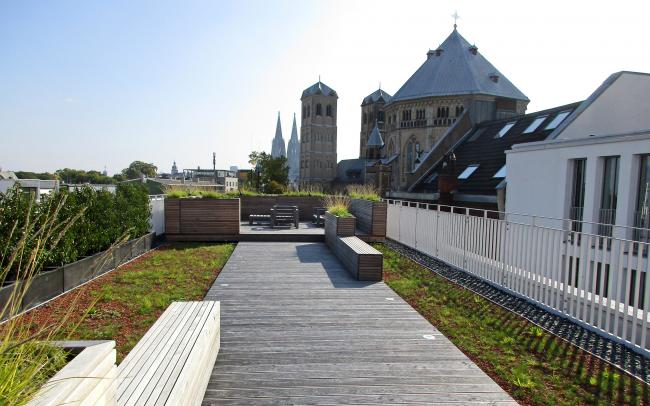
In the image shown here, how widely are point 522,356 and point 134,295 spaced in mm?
5214

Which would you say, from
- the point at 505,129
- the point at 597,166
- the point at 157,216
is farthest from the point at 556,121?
the point at 157,216

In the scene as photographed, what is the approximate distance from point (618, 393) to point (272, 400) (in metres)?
2.88

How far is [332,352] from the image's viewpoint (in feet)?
13.9

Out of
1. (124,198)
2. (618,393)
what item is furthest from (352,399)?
(124,198)

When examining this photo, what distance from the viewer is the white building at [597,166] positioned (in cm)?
977

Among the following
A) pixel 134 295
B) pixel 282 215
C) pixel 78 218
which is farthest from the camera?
pixel 282 215

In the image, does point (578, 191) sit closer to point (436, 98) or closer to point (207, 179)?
point (436, 98)

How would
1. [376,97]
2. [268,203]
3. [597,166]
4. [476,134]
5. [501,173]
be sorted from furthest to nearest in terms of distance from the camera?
[376,97] → [476,134] → [501,173] → [268,203] → [597,166]

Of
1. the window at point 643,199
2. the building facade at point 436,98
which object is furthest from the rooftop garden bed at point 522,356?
the building facade at point 436,98

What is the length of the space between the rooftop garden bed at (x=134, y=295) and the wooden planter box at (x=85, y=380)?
972 mm

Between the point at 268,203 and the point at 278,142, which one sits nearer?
the point at 268,203

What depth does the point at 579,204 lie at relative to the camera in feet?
37.7

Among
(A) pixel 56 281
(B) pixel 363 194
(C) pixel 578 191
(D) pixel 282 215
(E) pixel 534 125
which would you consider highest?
(E) pixel 534 125

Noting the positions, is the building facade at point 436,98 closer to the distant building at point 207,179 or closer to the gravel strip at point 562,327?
the distant building at point 207,179
